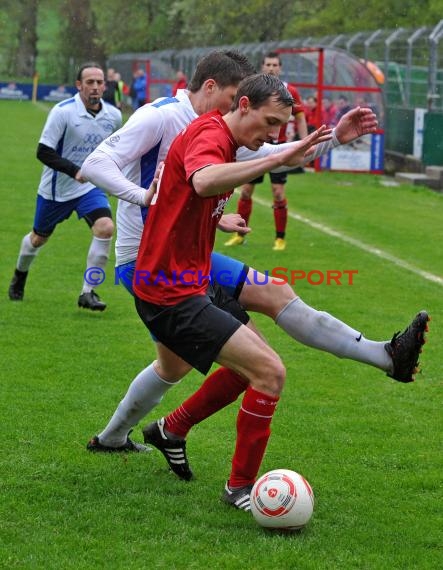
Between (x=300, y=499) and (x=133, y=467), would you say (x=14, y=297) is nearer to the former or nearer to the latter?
(x=133, y=467)

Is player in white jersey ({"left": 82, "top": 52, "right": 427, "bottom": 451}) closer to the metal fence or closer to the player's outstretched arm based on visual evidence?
the player's outstretched arm

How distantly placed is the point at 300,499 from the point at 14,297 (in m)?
5.51

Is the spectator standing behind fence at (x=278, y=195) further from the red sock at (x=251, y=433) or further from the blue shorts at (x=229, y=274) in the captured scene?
the red sock at (x=251, y=433)

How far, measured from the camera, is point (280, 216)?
41.4 feet

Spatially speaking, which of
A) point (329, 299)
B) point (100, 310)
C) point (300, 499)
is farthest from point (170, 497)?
point (329, 299)

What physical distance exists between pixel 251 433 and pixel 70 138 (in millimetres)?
5148

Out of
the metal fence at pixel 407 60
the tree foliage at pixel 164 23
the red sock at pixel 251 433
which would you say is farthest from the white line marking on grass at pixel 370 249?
the tree foliage at pixel 164 23

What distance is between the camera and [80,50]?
6844 centimetres

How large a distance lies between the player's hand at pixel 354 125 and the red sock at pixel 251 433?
153 centimetres

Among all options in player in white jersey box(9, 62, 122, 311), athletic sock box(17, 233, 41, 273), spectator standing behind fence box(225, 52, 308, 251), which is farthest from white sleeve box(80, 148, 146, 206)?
spectator standing behind fence box(225, 52, 308, 251)

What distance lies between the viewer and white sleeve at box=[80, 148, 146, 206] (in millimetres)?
5016

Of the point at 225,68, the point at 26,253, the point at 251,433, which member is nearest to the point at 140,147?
the point at 225,68

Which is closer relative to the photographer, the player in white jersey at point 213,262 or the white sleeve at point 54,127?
the player in white jersey at point 213,262

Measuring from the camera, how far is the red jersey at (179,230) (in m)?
4.50
